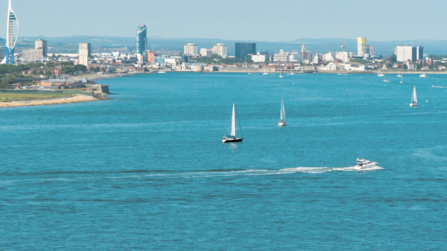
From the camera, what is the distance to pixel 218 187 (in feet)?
90.8

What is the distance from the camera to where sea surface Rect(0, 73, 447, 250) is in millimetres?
21328

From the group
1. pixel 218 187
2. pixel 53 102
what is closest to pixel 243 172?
pixel 218 187

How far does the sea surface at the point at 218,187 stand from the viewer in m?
21.3

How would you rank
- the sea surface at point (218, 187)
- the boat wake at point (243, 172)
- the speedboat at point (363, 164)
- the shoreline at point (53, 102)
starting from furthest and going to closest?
1. the shoreline at point (53, 102)
2. the speedboat at point (363, 164)
3. the boat wake at point (243, 172)
4. the sea surface at point (218, 187)

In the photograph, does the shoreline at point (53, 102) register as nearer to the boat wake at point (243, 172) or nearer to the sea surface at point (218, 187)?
the sea surface at point (218, 187)

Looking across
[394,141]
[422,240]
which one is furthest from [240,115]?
[422,240]

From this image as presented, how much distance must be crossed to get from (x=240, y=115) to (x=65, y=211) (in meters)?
37.8

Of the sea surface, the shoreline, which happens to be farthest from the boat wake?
the shoreline

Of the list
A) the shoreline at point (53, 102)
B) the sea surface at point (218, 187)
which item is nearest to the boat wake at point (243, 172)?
the sea surface at point (218, 187)

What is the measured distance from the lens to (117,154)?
3603 cm

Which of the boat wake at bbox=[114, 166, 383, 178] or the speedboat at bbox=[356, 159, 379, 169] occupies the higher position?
the speedboat at bbox=[356, 159, 379, 169]

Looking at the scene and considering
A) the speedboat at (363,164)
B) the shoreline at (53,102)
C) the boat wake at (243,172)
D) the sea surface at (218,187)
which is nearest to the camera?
the sea surface at (218,187)

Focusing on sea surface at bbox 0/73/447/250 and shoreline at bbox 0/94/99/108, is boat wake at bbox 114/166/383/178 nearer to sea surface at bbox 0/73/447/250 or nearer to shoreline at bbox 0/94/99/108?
sea surface at bbox 0/73/447/250

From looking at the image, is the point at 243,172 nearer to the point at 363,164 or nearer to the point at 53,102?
the point at 363,164
